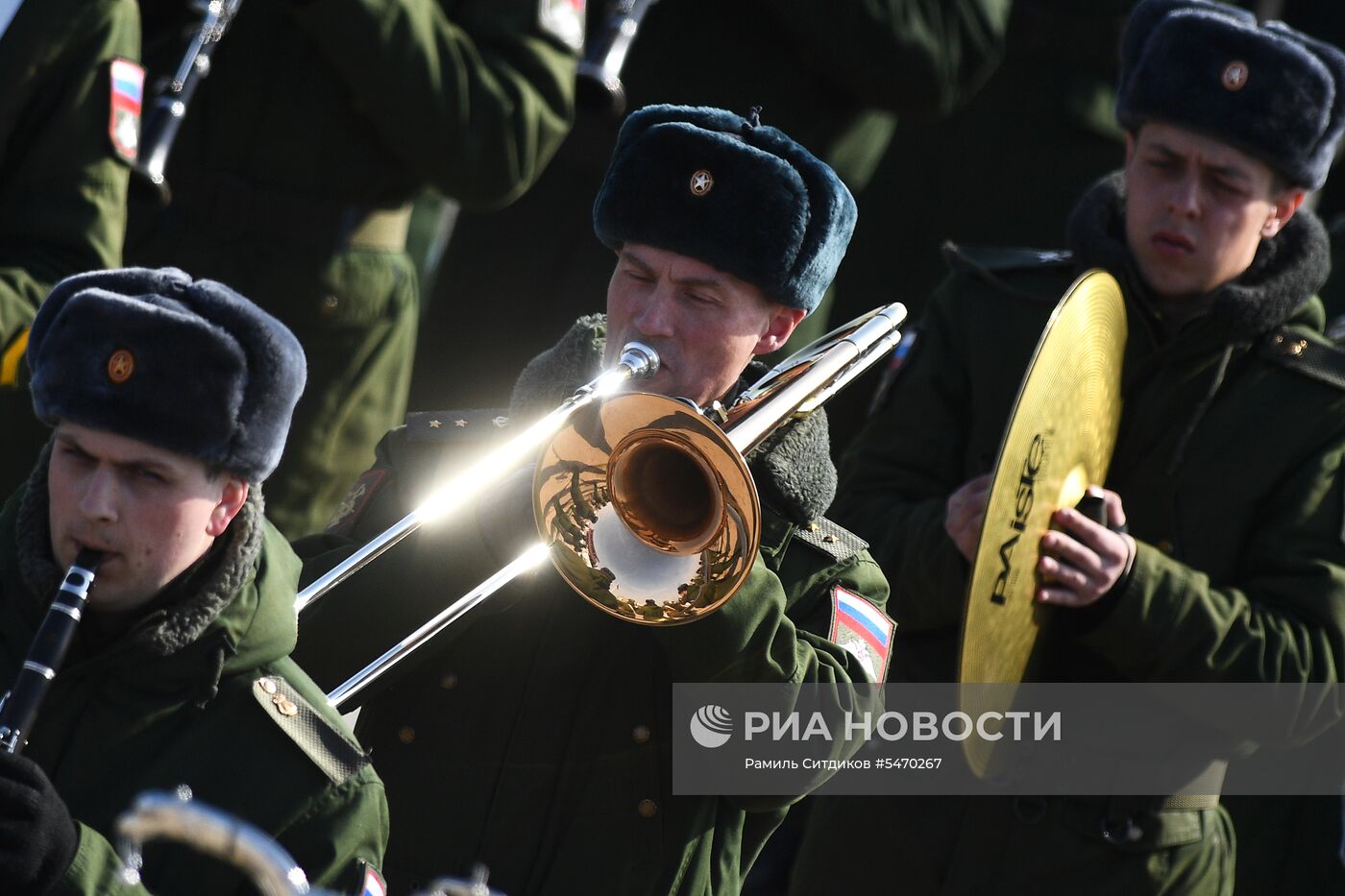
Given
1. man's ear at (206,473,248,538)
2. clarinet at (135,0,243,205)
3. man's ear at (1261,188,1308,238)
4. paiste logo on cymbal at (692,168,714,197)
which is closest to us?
man's ear at (206,473,248,538)

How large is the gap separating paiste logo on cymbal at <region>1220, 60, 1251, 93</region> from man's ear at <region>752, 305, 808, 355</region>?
136 cm

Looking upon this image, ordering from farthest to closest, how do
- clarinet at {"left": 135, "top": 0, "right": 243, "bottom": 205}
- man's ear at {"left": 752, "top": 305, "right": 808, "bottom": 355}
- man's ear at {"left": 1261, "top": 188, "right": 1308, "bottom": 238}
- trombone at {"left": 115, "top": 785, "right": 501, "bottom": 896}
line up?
1. clarinet at {"left": 135, "top": 0, "right": 243, "bottom": 205}
2. man's ear at {"left": 1261, "top": 188, "right": 1308, "bottom": 238}
3. man's ear at {"left": 752, "top": 305, "right": 808, "bottom": 355}
4. trombone at {"left": 115, "top": 785, "right": 501, "bottom": 896}

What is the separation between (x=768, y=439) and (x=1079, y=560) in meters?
0.97

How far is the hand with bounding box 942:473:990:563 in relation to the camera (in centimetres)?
485

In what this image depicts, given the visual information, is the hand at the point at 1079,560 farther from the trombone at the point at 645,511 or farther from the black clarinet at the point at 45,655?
the black clarinet at the point at 45,655

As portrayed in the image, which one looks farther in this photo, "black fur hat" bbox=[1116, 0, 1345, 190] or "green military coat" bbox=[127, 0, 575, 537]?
"green military coat" bbox=[127, 0, 575, 537]

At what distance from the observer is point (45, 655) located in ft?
10.9

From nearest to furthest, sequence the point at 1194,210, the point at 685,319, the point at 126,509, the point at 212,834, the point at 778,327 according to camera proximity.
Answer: the point at 212,834 → the point at 126,509 → the point at 685,319 → the point at 778,327 → the point at 1194,210

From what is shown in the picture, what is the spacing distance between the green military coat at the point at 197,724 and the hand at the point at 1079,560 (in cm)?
172

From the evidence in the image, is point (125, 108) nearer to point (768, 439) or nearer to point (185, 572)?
point (768, 439)

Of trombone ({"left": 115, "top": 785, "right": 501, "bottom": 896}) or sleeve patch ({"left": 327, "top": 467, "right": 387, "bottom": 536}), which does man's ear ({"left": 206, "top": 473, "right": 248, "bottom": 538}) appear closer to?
sleeve patch ({"left": 327, "top": 467, "right": 387, "bottom": 536})

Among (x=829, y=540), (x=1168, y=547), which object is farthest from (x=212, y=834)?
(x=1168, y=547)

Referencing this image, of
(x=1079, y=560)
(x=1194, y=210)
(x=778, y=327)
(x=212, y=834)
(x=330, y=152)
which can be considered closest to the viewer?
(x=212, y=834)

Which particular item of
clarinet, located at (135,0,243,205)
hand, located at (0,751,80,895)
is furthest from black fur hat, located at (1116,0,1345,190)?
hand, located at (0,751,80,895)
